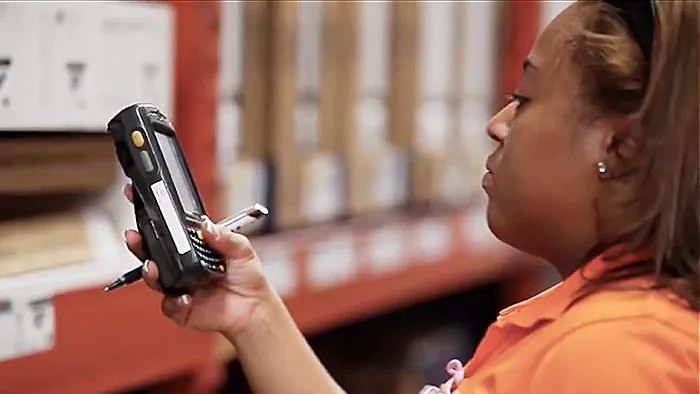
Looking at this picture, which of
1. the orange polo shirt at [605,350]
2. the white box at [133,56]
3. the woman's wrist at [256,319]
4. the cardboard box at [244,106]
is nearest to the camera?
the orange polo shirt at [605,350]

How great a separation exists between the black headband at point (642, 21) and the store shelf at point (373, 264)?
1.82 feet

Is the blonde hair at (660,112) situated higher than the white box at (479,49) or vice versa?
the blonde hair at (660,112)

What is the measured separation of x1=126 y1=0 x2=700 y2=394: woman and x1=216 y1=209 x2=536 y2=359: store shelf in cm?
34

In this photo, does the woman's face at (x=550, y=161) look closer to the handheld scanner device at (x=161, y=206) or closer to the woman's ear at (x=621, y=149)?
the woman's ear at (x=621, y=149)

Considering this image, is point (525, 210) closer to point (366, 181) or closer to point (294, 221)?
point (294, 221)

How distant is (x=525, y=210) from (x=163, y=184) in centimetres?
25

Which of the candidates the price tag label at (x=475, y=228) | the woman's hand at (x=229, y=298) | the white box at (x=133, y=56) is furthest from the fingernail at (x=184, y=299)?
the price tag label at (x=475, y=228)

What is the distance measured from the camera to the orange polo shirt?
657 millimetres

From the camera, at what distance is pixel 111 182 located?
93cm

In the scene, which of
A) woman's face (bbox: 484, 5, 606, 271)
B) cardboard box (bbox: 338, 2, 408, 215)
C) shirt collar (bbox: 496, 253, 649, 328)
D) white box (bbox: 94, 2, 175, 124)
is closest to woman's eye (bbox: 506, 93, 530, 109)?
woman's face (bbox: 484, 5, 606, 271)

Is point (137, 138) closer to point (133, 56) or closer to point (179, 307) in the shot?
point (179, 307)

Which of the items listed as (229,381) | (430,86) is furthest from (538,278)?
(229,381)

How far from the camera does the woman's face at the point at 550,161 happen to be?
727mm

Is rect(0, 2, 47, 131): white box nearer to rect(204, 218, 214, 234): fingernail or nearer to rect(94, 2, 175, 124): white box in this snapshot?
rect(94, 2, 175, 124): white box
